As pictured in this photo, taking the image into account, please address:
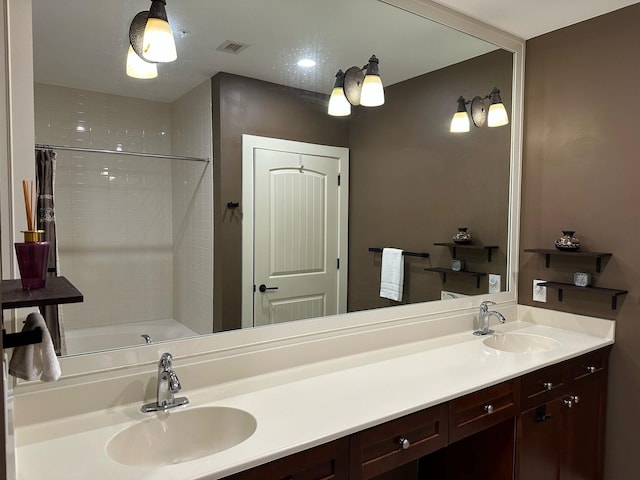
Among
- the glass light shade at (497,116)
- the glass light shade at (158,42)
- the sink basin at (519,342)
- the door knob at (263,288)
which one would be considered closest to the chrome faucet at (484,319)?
the sink basin at (519,342)

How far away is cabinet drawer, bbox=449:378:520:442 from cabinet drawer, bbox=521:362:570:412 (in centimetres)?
7

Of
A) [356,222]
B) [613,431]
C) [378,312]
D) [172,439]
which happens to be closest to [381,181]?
[356,222]

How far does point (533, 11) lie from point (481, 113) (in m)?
0.56

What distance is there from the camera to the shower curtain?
1.39 metres

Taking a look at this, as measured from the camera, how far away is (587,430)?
2.23 metres

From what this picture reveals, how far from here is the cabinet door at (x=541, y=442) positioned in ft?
6.27

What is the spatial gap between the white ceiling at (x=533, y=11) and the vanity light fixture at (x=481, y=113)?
37 cm

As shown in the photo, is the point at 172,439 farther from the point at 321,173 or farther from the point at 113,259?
the point at 321,173

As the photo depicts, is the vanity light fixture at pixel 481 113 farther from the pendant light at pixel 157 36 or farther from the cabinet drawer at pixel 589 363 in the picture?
the pendant light at pixel 157 36

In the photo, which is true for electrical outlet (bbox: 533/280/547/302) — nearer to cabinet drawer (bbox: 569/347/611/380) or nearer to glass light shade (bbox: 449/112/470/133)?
cabinet drawer (bbox: 569/347/611/380)

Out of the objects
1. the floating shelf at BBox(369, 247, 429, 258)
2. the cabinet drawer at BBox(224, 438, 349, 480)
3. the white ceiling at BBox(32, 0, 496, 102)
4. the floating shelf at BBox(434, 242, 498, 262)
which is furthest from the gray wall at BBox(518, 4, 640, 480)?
the cabinet drawer at BBox(224, 438, 349, 480)

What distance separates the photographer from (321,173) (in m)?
2.24

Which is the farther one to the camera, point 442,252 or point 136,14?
point 442,252

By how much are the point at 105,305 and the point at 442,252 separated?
179cm
